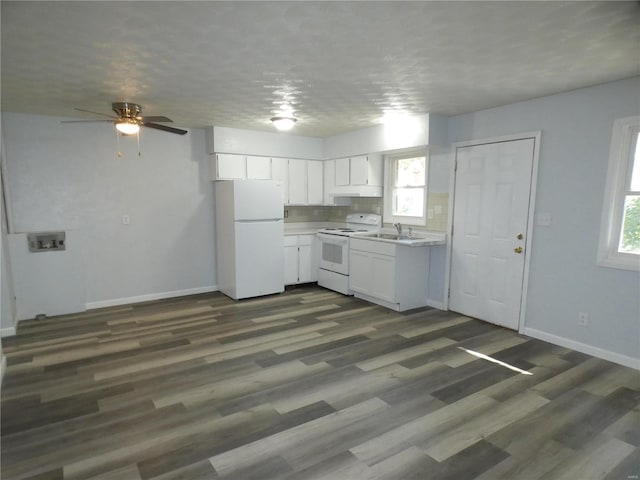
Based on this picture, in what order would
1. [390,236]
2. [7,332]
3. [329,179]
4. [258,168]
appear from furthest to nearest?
1. [329,179]
2. [258,168]
3. [390,236]
4. [7,332]

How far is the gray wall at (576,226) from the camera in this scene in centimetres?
317

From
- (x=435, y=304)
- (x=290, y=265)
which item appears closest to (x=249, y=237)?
A: (x=290, y=265)

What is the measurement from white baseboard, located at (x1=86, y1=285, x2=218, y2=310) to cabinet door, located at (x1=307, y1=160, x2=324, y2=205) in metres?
2.09

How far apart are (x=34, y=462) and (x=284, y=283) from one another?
384 cm

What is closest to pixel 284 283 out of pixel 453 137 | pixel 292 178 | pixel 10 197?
pixel 292 178

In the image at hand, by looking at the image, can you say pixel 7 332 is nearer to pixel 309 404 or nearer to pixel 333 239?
pixel 309 404

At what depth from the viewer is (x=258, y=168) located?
216 inches

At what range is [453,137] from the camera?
447 centimetres

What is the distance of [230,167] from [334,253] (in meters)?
2.00

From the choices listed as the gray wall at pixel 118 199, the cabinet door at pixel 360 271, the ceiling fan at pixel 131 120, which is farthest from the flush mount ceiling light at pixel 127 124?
the cabinet door at pixel 360 271

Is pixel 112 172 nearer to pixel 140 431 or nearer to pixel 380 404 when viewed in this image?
pixel 140 431

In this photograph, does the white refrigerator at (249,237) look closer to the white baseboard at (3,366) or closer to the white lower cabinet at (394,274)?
the white lower cabinet at (394,274)

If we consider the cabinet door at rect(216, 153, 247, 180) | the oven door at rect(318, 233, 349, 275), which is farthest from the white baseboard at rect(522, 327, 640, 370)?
the cabinet door at rect(216, 153, 247, 180)

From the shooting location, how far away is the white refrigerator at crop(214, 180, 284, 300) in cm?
505
